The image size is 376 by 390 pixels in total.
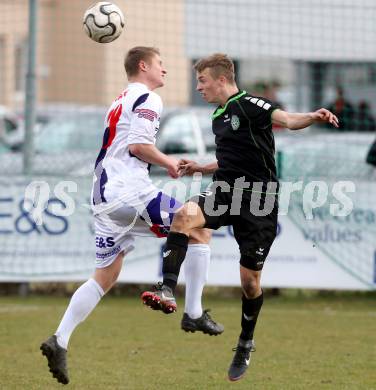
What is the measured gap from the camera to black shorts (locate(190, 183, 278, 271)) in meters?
7.79

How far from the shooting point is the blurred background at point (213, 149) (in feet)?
41.8

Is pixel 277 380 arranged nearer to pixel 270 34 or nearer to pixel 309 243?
pixel 309 243

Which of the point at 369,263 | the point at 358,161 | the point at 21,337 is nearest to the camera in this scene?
the point at 21,337

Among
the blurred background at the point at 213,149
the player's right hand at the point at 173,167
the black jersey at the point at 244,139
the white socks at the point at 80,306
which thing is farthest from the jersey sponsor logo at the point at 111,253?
the blurred background at the point at 213,149

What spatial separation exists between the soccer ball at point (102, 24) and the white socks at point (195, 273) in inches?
73.2

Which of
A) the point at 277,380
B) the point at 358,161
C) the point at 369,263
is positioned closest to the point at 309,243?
the point at 369,263

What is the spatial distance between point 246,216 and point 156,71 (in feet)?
4.10

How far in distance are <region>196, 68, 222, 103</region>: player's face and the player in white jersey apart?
35 centimetres

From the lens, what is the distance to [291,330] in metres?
10.9

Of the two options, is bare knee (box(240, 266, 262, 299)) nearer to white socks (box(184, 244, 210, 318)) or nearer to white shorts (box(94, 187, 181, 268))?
white socks (box(184, 244, 210, 318))

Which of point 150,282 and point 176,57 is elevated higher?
point 176,57

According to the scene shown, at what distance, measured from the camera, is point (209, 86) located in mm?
7980

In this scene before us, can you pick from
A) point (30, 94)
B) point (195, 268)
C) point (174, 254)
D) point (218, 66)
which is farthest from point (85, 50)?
point (174, 254)

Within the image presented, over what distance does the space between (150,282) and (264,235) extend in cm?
501
